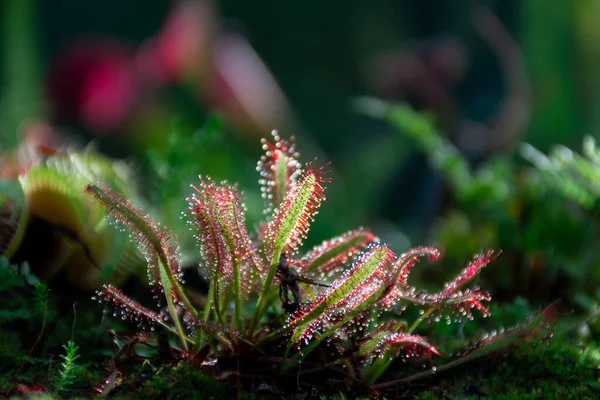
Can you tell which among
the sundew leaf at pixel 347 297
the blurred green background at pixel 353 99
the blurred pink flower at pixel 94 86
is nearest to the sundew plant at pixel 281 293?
the sundew leaf at pixel 347 297

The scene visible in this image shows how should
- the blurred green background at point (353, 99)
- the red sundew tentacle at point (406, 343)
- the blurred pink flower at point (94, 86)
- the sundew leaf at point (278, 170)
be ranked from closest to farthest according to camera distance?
the red sundew tentacle at point (406, 343), the sundew leaf at point (278, 170), the blurred green background at point (353, 99), the blurred pink flower at point (94, 86)

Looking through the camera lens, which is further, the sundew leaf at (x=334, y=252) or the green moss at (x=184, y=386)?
the sundew leaf at (x=334, y=252)

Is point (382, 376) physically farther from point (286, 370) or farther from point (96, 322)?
point (96, 322)

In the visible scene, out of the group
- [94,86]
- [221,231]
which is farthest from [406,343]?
[94,86]

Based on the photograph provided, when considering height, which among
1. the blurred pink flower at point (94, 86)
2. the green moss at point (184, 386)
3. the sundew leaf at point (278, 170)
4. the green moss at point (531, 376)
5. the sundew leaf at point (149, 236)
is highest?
the blurred pink flower at point (94, 86)

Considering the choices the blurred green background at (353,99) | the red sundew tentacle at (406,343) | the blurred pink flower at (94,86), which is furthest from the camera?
the blurred pink flower at (94,86)

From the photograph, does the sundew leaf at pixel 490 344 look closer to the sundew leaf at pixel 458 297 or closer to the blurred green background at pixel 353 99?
the sundew leaf at pixel 458 297

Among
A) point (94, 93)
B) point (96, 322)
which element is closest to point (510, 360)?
point (96, 322)

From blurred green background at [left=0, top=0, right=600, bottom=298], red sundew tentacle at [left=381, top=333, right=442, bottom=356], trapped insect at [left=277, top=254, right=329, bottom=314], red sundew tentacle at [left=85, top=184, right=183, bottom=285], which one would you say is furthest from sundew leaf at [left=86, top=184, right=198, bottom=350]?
blurred green background at [left=0, top=0, right=600, bottom=298]
